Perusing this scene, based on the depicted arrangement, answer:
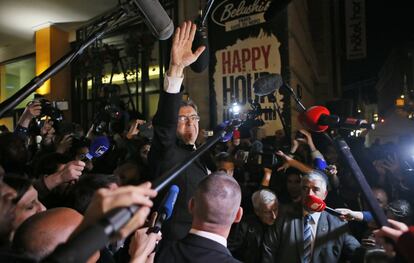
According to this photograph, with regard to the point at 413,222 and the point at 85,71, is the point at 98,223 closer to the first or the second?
the point at 413,222

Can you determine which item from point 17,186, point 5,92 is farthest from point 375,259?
point 5,92

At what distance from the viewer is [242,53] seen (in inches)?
326

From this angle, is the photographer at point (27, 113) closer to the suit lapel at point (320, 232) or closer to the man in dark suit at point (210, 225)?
the man in dark suit at point (210, 225)

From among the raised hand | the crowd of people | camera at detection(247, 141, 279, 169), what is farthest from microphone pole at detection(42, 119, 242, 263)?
camera at detection(247, 141, 279, 169)

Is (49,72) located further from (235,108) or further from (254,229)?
(235,108)

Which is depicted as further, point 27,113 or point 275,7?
point 27,113

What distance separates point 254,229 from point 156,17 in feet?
7.48

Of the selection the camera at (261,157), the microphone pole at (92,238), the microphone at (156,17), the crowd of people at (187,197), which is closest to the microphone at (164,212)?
the crowd of people at (187,197)

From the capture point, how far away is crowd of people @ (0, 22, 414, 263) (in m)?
1.37

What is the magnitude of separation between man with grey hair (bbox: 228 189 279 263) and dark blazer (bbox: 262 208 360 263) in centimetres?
13

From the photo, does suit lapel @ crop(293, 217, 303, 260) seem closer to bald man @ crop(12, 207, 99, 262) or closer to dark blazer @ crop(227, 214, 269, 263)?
dark blazer @ crop(227, 214, 269, 263)

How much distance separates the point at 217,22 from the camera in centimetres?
865

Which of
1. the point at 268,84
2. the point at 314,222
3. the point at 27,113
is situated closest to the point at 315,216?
the point at 314,222

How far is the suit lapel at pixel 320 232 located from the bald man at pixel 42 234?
2098 mm
